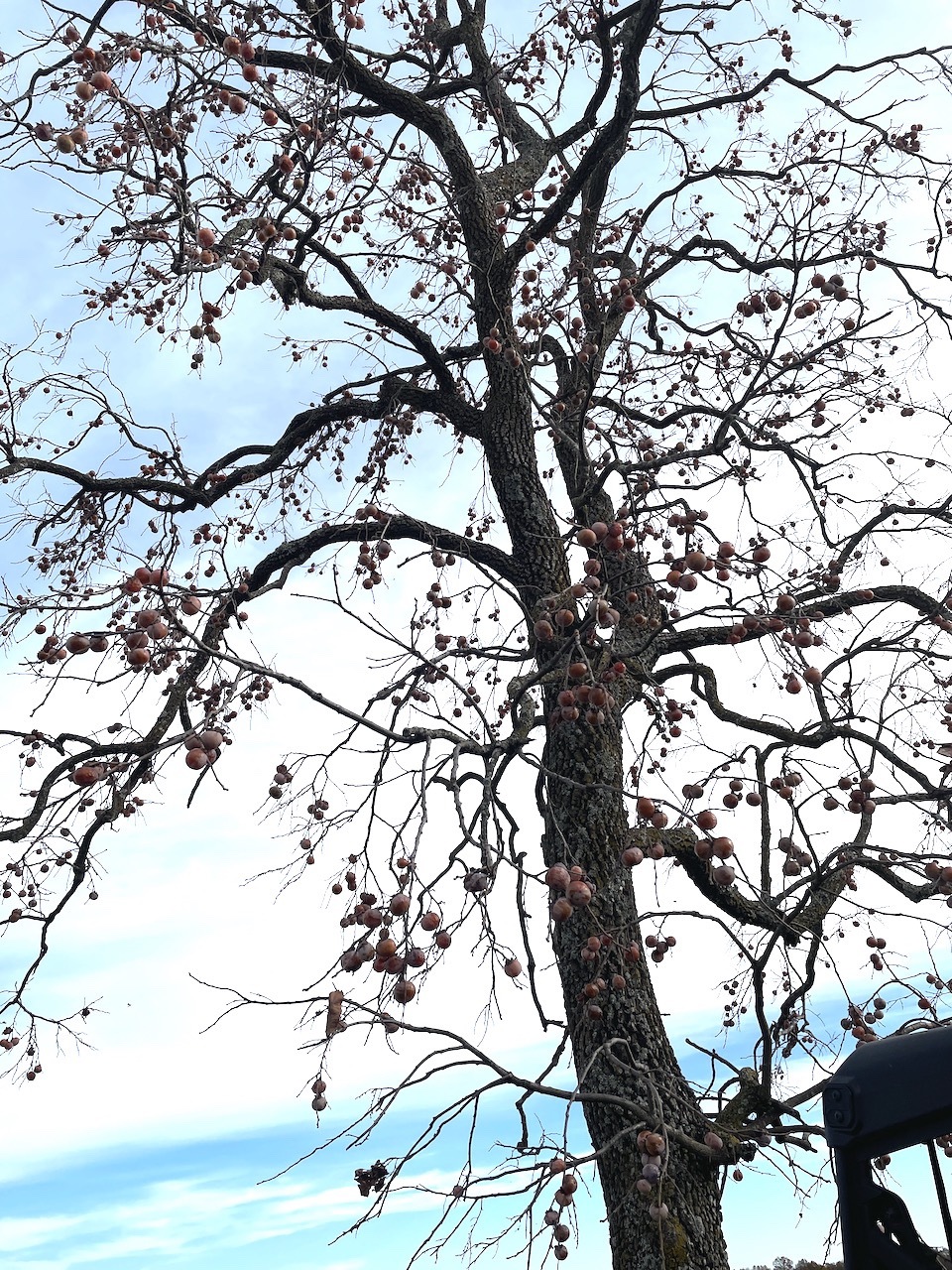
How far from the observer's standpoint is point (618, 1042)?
4895 mm

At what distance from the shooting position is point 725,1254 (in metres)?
4.59

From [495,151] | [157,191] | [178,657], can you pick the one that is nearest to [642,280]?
[495,151]

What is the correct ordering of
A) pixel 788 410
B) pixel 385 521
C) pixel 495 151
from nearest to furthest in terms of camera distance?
1. pixel 385 521
2. pixel 788 410
3. pixel 495 151

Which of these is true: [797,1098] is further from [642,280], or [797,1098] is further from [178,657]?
[642,280]

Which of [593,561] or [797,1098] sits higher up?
[593,561]

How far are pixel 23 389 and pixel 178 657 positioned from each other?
71.8 inches

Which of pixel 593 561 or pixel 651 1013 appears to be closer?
pixel 593 561

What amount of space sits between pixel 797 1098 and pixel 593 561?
8.72 ft

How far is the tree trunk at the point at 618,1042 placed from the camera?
14.8 feet

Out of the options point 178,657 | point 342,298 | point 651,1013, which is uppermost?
point 342,298

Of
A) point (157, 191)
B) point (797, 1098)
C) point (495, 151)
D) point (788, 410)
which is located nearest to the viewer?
point (797, 1098)

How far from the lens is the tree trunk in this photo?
4512 millimetres

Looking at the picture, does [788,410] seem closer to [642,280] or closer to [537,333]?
[642,280]

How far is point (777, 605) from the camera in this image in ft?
14.4
